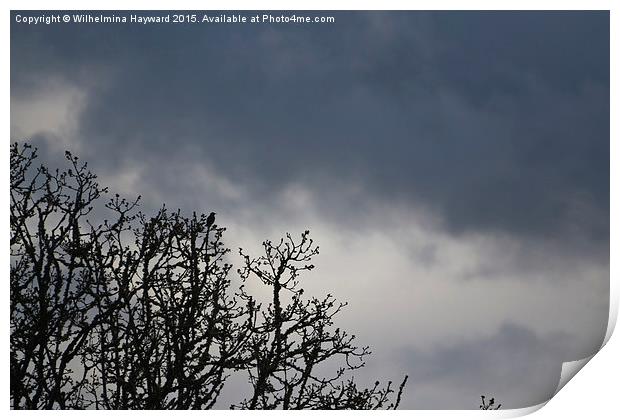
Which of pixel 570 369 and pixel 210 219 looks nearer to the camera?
pixel 570 369

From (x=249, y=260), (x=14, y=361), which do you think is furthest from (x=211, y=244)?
(x=14, y=361)

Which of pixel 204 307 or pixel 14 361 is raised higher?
pixel 204 307

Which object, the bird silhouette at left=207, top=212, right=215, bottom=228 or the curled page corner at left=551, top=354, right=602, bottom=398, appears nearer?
the curled page corner at left=551, top=354, right=602, bottom=398

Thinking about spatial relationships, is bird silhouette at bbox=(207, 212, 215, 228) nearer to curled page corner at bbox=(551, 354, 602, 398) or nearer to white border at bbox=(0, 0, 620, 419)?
white border at bbox=(0, 0, 620, 419)

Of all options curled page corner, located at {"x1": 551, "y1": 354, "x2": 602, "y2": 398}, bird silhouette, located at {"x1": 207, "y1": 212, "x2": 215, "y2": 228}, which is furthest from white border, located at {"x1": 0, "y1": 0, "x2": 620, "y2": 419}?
bird silhouette, located at {"x1": 207, "y1": 212, "x2": 215, "y2": 228}
